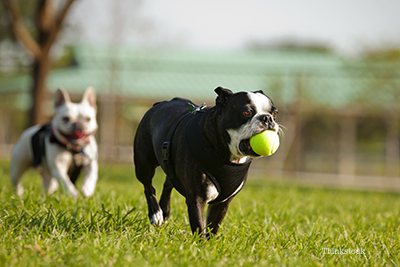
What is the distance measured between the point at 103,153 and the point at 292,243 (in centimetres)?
1266

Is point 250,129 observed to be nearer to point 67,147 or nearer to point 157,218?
point 157,218

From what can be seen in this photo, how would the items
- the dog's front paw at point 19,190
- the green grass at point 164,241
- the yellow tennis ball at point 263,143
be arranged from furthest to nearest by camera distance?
the dog's front paw at point 19,190, the yellow tennis ball at point 263,143, the green grass at point 164,241

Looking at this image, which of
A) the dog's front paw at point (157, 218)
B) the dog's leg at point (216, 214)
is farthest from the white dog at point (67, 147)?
the dog's leg at point (216, 214)

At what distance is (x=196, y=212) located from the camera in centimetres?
332

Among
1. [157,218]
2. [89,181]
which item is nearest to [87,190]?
[89,181]

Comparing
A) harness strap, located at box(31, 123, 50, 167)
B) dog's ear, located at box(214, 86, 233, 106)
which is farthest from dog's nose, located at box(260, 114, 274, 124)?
harness strap, located at box(31, 123, 50, 167)

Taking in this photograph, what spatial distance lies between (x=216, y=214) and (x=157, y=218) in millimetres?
547

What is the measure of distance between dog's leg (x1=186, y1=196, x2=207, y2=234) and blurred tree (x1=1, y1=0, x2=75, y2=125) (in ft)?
29.5

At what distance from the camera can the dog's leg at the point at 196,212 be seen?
10.8 feet

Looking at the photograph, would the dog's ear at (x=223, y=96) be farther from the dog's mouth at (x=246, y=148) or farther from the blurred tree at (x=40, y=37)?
the blurred tree at (x=40, y=37)

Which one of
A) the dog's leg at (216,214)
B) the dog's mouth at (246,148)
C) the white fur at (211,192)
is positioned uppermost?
the dog's mouth at (246,148)

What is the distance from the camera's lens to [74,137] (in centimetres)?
587

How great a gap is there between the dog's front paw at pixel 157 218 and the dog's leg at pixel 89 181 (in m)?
1.83

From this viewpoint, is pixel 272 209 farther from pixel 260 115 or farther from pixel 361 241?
pixel 260 115
